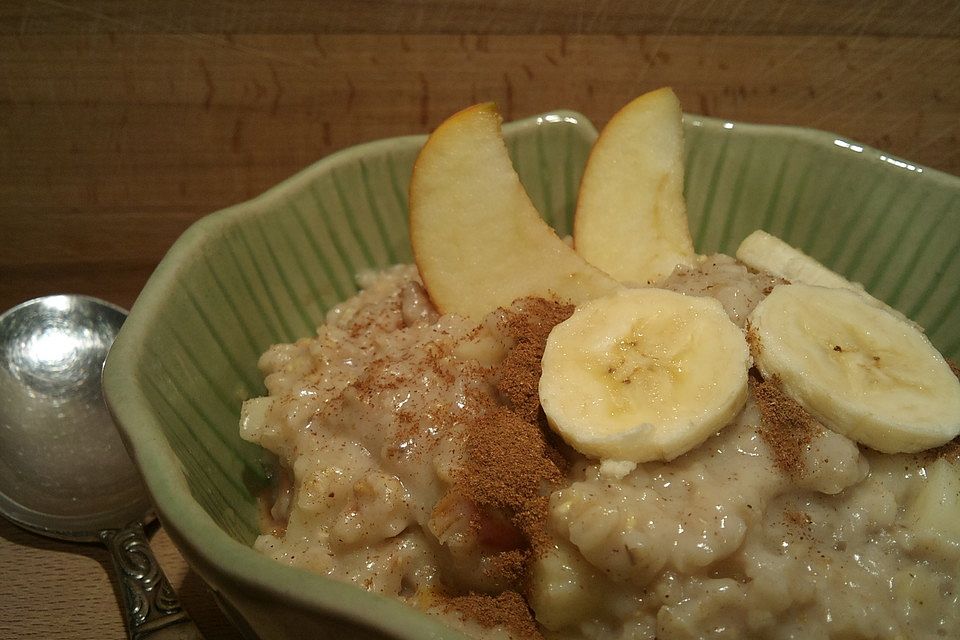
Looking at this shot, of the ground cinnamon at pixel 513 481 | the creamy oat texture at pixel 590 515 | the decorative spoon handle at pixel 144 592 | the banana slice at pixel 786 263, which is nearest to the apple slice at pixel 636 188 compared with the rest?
the banana slice at pixel 786 263

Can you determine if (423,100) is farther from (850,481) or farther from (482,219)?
(850,481)

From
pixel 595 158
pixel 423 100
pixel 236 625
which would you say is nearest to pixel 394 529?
pixel 236 625

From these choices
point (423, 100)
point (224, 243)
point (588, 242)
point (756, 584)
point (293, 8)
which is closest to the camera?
point (756, 584)

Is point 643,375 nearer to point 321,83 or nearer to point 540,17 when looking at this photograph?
point 540,17

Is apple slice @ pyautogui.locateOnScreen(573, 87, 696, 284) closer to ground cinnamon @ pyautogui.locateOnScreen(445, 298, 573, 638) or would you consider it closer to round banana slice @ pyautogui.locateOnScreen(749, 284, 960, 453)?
round banana slice @ pyautogui.locateOnScreen(749, 284, 960, 453)

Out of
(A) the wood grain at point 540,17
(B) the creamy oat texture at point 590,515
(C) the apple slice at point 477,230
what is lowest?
(B) the creamy oat texture at point 590,515

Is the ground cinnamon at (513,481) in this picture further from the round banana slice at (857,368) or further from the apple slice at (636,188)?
the apple slice at (636,188)
